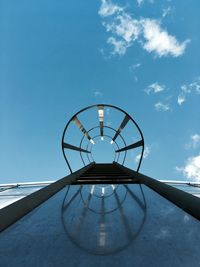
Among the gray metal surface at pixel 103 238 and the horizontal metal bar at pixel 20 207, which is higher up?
the horizontal metal bar at pixel 20 207

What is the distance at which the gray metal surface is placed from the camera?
90 centimetres

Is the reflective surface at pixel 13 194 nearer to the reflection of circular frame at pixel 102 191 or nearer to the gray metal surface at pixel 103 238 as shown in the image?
the gray metal surface at pixel 103 238

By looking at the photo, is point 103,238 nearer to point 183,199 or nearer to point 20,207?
point 20,207

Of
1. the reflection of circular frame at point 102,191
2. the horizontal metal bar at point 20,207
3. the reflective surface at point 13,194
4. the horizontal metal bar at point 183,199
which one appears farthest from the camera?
the reflective surface at point 13,194

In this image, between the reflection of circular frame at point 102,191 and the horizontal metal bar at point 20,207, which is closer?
the horizontal metal bar at point 20,207

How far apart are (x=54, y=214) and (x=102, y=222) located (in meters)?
0.46

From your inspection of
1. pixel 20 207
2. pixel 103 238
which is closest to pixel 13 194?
pixel 20 207

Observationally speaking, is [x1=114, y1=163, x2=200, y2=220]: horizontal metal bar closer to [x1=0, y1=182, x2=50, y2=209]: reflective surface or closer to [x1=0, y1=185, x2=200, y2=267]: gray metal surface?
[x1=0, y1=185, x2=200, y2=267]: gray metal surface

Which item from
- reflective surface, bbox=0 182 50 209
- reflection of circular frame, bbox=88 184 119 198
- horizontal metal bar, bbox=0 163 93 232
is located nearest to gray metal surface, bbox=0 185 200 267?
horizontal metal bar, bbox=0 163 93 232

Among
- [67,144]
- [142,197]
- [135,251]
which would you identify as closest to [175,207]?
[142,197]

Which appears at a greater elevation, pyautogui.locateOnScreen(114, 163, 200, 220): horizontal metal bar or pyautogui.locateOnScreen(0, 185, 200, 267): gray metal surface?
pyautogui.locateOnScreen(114, 163, 200, 220): horizontal metal bar

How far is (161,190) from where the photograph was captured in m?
2.28

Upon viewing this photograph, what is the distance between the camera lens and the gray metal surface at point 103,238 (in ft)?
2.94

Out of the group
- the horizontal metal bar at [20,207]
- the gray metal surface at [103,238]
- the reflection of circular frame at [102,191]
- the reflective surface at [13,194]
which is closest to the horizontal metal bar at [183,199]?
the gray metal surface at [103,238]
